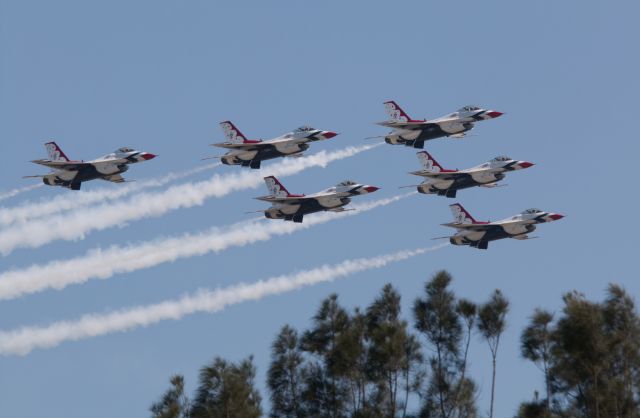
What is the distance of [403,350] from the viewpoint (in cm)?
9269

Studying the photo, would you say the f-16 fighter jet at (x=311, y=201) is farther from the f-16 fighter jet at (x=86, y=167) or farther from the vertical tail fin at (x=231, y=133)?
the f-16 fighter jet at (x=86, y=167)

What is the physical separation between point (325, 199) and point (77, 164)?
77.1 feet

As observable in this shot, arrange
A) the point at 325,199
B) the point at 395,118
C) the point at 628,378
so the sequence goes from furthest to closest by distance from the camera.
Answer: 1. the point at 395,118
2. the point at 325,199
3. the point at 628,378

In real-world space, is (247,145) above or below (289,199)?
above

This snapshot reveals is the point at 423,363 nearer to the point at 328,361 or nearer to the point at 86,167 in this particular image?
the point at 328,361

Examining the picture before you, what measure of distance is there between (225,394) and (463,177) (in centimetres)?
5961

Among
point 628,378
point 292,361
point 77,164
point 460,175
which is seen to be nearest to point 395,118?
point 460,175

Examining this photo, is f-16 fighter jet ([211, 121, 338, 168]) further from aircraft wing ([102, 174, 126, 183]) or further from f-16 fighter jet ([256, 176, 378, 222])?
aircraft wing ([102, 174, 126, 183])

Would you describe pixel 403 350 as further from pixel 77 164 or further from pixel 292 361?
pixel 77 164

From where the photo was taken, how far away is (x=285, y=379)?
95.8m

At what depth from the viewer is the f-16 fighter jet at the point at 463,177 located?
478 ft

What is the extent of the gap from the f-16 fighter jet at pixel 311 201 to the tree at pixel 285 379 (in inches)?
1688

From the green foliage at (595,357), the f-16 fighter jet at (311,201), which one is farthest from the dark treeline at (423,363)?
the f-16 fighter jet at (311,201)

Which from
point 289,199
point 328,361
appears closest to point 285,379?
point 328,361
